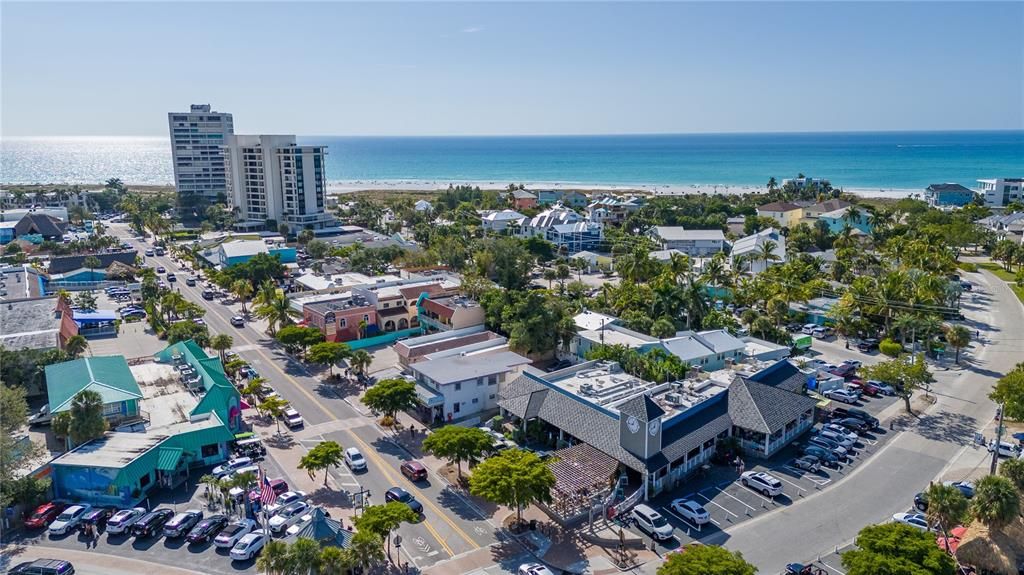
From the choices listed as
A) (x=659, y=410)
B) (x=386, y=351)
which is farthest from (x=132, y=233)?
(x=659, y=410)

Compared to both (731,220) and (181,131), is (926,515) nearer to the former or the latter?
(731,220)

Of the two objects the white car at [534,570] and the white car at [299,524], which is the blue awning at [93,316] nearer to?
the white car at [299,524]

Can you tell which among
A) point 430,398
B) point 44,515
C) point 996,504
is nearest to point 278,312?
point 430,398

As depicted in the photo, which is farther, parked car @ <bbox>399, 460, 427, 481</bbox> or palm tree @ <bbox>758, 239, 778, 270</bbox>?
palm tree @ <bbox>758, 239, 778, 270</bbox>

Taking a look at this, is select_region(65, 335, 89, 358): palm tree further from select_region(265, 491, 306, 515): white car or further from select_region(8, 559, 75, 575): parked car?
select_region(265, 491, 306, 515): white car

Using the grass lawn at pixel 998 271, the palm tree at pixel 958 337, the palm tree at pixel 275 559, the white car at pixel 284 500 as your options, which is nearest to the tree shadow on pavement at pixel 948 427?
the palm tree at pixel 958 337

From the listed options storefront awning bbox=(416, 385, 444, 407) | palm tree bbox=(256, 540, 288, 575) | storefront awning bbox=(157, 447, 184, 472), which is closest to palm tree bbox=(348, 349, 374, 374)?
storefront awning bbox=(416, 385, 444, 407)
